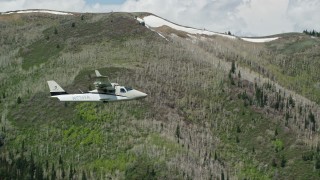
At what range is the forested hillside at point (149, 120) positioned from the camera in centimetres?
12000

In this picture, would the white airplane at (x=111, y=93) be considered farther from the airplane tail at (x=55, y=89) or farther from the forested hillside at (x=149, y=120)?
the forested hillside at (x=149, y=120)

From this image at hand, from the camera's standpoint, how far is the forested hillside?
12000cm

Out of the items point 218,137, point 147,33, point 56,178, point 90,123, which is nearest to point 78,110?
point 90,123

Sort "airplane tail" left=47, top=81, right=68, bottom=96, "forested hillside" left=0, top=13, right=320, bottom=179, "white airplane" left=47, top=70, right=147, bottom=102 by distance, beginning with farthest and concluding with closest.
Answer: "forested hillside" left=0, top=13, right=320, bottom=179, "airplane tail" left=47, top=81, right=68, bottom=96, "white airplane" left=47, top=70, right=147, bottom=102

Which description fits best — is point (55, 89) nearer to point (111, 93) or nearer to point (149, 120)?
point (111, 93)

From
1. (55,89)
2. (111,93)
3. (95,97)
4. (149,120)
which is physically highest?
(55,89)

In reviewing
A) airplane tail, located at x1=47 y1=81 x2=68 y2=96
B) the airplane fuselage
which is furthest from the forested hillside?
the airplane fuselage

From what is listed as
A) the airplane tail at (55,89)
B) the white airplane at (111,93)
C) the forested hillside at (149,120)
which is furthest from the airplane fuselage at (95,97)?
the forested hillside at (149,120)

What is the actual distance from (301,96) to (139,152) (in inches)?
3426

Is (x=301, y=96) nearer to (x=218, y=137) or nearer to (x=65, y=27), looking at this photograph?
(x=218, y=137)

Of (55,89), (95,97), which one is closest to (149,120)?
(55,89)

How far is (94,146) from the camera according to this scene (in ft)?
407

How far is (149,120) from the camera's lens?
5217 inches

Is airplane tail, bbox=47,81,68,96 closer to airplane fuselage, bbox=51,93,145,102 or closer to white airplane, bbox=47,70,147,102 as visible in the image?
Result: airplane fuselage, bbox=51,93,145,102
